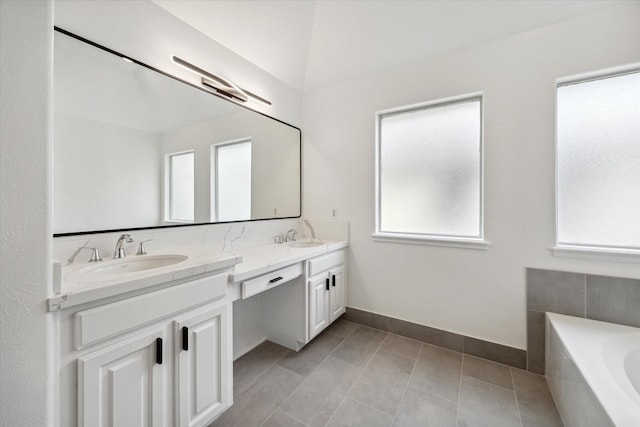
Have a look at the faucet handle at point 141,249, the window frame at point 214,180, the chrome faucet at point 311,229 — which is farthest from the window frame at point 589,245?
the faucet handle at point 141,249

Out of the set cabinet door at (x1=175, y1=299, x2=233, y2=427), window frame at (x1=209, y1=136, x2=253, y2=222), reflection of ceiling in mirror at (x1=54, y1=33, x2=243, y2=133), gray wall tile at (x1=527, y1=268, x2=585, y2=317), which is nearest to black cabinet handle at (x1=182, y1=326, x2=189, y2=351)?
cabinet door at (x1=175, y1=299, x2=233, y2=427)

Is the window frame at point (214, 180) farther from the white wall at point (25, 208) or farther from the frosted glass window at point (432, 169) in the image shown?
the frosted glass window at point (432, 169)

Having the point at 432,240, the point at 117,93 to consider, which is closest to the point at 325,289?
the point at 432,240

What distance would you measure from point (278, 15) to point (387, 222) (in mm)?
1964

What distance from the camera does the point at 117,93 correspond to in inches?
54.6

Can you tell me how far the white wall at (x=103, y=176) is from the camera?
121cm

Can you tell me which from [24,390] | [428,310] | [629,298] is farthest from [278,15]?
[629,298]

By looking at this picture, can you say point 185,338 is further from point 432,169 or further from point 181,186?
point 432,169

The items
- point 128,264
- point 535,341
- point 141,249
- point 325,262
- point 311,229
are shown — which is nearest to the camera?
point 128,264

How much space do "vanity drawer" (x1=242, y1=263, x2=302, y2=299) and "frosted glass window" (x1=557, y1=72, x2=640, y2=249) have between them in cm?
191

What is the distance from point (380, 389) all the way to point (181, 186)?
189cm

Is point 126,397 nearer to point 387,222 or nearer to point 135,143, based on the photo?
point 135,143

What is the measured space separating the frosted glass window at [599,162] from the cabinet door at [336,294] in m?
1.70

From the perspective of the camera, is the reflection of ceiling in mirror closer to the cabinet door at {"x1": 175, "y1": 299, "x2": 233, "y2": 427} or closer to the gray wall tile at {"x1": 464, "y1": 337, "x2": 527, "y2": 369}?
the cabinet door at {"x1": 175, "y1": 299, "x2": 233, "y2": 427}
